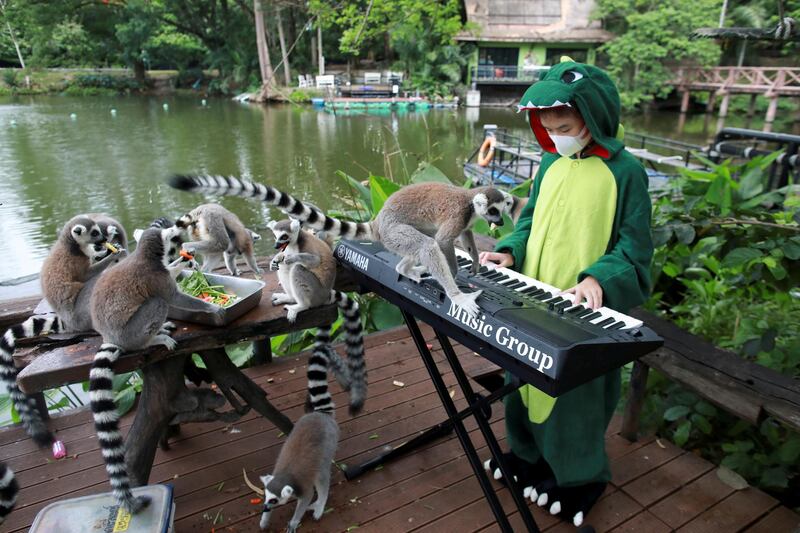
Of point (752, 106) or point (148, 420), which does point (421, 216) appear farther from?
point (752, 106)

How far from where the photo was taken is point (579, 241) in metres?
1.97

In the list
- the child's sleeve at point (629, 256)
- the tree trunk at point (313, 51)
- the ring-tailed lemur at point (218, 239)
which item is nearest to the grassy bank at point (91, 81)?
the tree trunk at point (313, 51)

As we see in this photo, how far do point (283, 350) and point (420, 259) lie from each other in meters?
2.59

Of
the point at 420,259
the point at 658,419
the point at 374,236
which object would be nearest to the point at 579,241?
the point at 420,259

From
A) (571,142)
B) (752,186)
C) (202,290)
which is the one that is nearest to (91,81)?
(202,290)

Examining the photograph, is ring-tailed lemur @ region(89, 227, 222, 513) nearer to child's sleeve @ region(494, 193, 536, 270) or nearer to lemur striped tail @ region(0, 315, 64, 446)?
lemur striped tail @ region(0, 315, 64, 446)

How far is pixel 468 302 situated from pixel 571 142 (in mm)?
772

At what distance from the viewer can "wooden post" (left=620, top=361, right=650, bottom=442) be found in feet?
8.52

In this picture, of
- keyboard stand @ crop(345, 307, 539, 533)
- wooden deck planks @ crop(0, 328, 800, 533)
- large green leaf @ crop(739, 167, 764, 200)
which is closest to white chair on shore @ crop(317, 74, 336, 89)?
large green leaf @ crop(739, 167, 764, 200)

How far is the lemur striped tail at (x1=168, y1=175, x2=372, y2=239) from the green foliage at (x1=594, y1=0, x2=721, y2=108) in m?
26.4

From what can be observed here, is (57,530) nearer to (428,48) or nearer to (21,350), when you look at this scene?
(21,350)

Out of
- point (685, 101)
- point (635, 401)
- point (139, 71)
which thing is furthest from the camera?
point (139, 71)

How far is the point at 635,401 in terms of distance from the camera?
2.71m

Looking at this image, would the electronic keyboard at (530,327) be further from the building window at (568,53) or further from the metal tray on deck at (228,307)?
the building window at (568,53)
